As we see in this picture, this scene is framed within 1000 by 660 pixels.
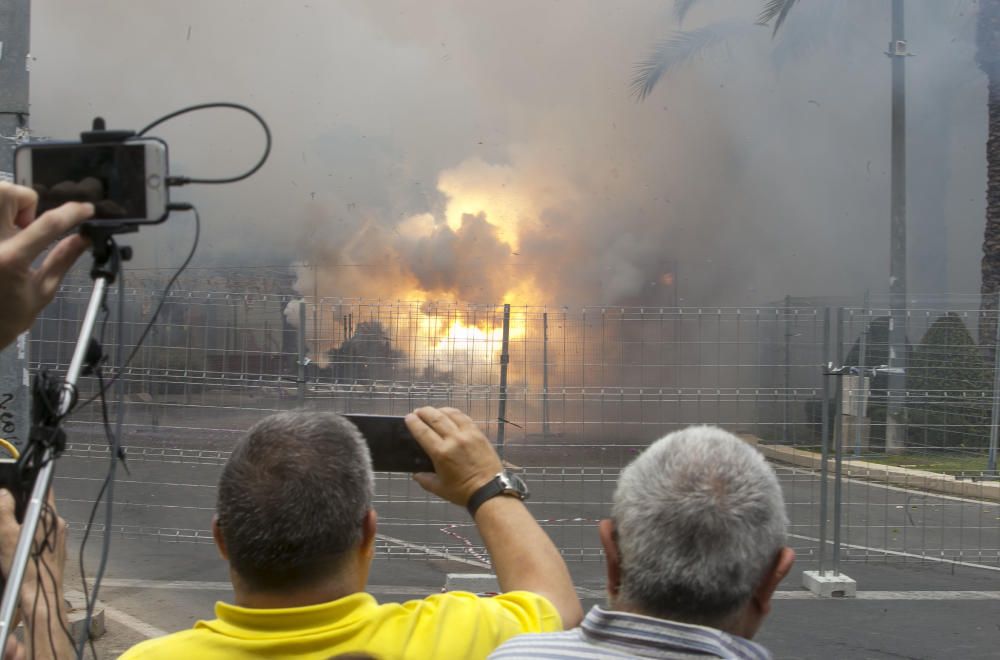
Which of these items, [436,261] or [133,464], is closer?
[133,464]

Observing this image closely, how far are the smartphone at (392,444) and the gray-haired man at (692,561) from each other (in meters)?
0.43

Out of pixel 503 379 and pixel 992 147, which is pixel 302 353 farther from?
pixel 992 147

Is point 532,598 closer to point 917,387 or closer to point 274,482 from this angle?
point 274,482

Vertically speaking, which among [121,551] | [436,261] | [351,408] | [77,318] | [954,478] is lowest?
[121,551]

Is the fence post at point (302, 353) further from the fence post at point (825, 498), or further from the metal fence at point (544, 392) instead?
the fence post at point (825, 498)

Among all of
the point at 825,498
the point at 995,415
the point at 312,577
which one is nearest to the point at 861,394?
the point at 825,498

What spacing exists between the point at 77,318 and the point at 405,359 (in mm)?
1965

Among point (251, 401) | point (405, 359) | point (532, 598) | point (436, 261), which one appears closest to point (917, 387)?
point (405, 359)

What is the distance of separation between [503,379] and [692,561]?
179 inches

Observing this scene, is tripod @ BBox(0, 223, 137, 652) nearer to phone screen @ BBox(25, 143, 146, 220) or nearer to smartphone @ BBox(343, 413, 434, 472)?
phone screen @ BBox(25, 143, 146, 220)

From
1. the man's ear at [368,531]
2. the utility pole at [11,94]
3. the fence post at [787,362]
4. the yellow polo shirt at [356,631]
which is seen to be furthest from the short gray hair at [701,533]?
the fence post at [787,362]

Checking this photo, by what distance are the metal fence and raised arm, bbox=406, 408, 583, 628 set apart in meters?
4.00

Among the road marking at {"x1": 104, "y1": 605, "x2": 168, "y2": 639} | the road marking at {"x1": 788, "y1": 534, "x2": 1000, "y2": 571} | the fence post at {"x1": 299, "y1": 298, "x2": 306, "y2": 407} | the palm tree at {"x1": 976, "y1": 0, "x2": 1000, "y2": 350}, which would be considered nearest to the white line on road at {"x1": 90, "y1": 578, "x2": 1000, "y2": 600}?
the road marking at {"x1": 788, "y1": 534, "x2": 1000, "y2": 571}

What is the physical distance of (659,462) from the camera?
142cm
